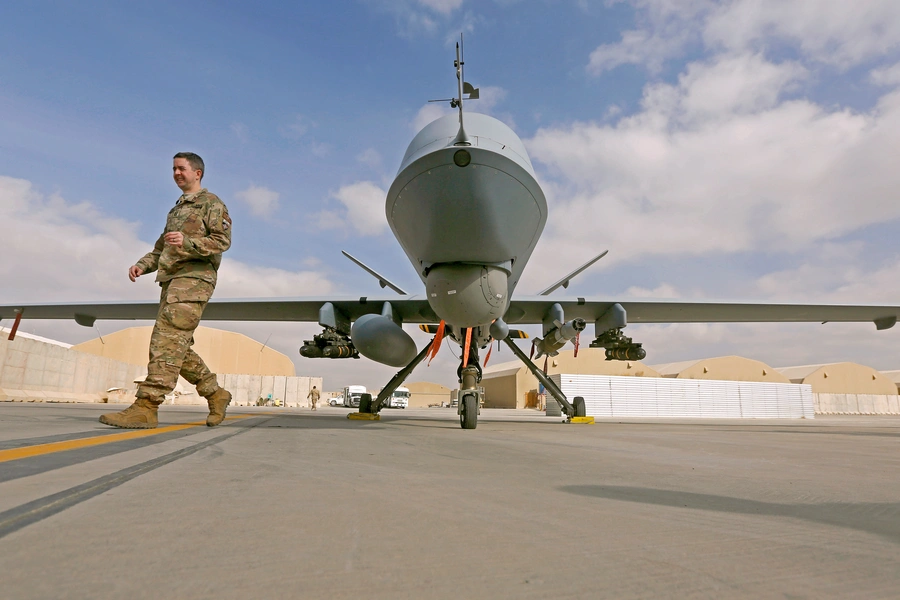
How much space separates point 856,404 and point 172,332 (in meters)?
53.7

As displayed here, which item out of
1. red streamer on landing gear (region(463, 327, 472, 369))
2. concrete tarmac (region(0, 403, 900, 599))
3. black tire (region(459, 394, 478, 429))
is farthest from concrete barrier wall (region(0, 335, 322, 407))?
concrete tarmac (region(0, 403, 900, 599))

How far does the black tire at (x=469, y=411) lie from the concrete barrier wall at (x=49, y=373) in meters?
20.0

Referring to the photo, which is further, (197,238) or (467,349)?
(467,349)

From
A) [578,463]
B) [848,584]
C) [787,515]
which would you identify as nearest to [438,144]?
[578,463]

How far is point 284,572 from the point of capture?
0.78 m

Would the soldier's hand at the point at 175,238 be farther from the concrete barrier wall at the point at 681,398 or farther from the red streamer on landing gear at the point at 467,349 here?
the concrete barrier wall at the point at 681,398

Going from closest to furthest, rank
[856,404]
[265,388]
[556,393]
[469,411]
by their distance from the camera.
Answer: [469,411] → [556,393] → [265,388] → [856,404]

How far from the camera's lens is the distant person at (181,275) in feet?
13.1

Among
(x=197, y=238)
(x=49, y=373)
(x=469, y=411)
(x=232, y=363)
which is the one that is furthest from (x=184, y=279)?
(x=232, y=363)

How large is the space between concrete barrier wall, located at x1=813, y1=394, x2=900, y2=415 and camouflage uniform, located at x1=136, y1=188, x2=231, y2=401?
49.7 meters

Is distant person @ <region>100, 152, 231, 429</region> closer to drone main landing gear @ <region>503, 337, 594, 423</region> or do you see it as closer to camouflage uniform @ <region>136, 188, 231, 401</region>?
camouflage uniform @ <region>136, 188, 231, 401</region>

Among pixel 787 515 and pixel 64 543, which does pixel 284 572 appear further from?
pixel 787 515

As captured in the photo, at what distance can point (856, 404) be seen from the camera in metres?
→ 41.6

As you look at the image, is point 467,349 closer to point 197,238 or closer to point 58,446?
point 197,238
